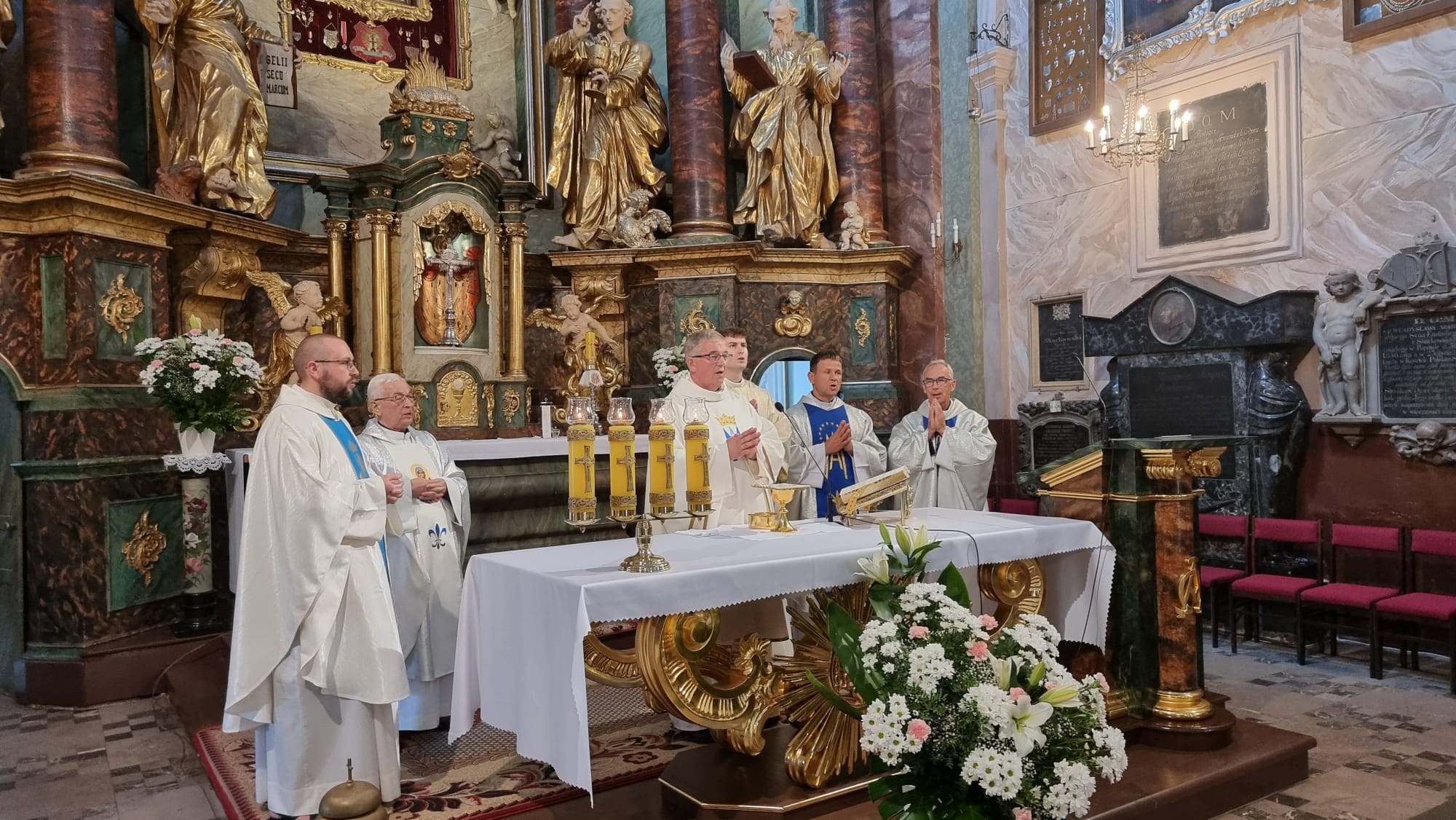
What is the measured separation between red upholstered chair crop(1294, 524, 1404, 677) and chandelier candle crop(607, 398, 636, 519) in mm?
4818

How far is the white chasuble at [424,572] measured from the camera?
4.98 m

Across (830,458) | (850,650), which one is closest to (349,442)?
(850,650)

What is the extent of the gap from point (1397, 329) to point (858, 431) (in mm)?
3860

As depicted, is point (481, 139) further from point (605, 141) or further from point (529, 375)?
point (529, 375)

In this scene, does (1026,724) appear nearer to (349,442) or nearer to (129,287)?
(349,442)

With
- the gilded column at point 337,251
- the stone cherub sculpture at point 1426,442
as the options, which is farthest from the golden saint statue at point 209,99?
the stone cherub sculpture at point 1426,442

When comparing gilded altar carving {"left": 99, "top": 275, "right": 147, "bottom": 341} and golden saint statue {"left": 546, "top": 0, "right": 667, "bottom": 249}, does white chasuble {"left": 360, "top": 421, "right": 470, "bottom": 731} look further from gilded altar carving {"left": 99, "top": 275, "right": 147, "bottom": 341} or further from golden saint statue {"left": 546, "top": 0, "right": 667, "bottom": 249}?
golden saint statue {"left": 546, "top": 0, "right": 667, "bottom": 249}

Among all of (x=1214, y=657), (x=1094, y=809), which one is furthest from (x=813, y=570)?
(x=1214, y=657)

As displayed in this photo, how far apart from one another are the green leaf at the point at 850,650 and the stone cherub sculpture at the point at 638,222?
7.33m

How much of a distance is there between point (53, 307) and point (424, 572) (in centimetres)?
329

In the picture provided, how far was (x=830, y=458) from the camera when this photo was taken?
5.63 metres

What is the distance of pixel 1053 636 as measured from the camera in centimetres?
244

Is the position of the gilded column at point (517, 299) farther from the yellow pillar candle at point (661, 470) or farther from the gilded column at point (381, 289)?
the yellow pillar candle at point (661, 470)

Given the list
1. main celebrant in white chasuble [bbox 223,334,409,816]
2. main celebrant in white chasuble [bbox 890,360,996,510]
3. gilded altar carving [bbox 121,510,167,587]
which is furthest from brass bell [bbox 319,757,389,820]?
gilded altar carving [bbox 121,510,167,587]
